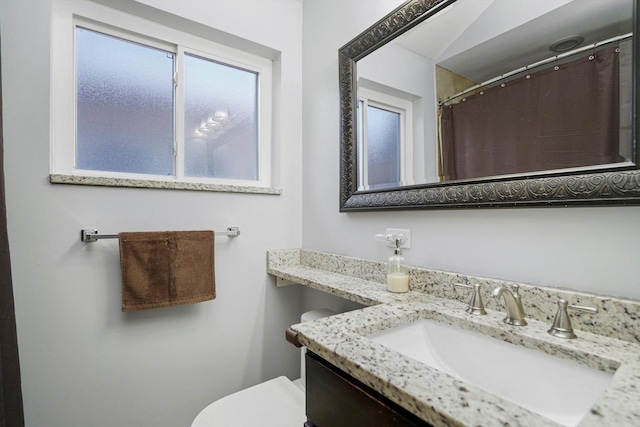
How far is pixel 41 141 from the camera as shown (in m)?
1.08

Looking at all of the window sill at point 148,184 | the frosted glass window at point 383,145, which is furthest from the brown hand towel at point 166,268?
the frosted glass window at point 383,145

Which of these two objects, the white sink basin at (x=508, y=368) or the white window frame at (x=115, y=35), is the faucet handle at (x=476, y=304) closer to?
the white sink basin at (x=508, y=368)

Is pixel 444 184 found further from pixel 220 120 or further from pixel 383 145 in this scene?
pixel 220 120

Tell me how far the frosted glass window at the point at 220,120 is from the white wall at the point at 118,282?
178mm

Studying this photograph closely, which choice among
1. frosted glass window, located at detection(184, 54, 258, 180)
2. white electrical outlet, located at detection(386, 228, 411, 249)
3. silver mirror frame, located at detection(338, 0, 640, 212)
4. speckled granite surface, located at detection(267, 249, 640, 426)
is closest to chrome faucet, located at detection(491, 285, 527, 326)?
speckled granite surface, located at detection(267, 249, 640, 426)

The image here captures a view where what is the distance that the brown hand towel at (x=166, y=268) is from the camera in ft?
3.88

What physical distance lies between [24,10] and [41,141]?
48 cm

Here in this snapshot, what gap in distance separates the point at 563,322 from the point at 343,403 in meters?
0.53

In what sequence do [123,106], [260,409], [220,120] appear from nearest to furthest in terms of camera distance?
[260,409] → [123,106] → [220,120]

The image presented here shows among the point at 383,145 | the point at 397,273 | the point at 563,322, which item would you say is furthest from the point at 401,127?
the point at 563,322

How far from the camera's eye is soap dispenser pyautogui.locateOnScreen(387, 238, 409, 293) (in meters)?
1.03

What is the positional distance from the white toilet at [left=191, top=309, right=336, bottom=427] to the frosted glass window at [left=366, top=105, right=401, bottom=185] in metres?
0.93

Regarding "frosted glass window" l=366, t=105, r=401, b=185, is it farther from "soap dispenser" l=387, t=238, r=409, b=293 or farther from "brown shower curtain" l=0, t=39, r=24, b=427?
"brown shower curtain" l=0, t=39, r=24, b=427

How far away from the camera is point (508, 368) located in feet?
2.22
